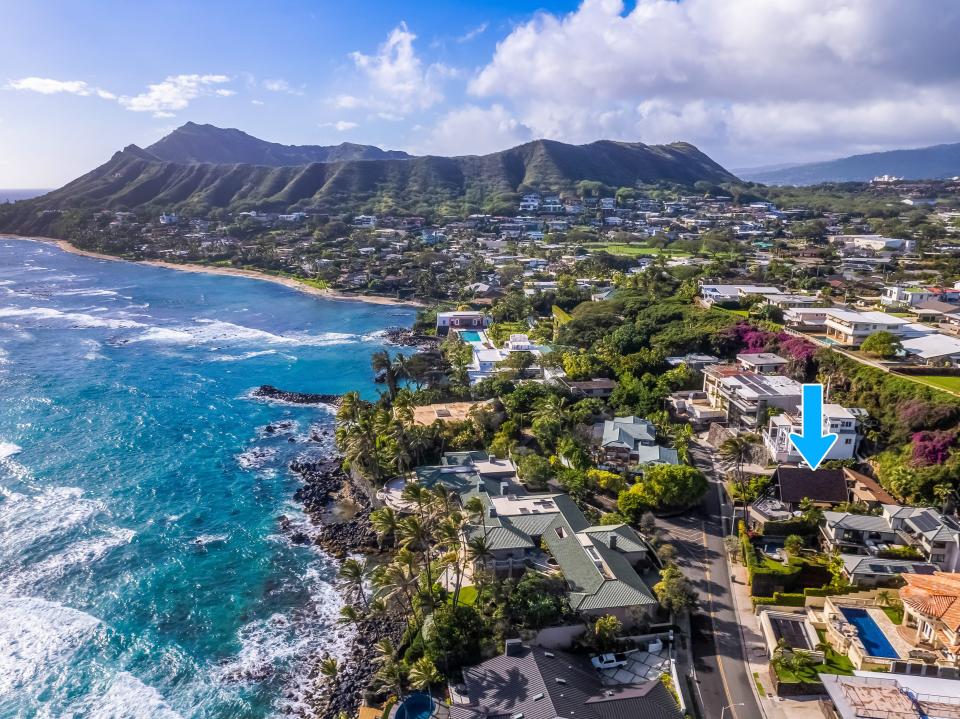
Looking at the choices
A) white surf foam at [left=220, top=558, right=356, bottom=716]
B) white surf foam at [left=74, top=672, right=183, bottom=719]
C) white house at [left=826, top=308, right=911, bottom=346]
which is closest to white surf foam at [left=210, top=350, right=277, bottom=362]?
white surf foam at [left=220, top=558, right=356, bottom=716]

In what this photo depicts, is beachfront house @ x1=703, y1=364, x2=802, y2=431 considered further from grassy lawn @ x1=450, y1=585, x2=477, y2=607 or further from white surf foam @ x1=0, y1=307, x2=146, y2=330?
white surf foam @ x1=0, y1=307, x2=146, y2=330

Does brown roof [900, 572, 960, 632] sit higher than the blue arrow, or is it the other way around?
the blue arrow

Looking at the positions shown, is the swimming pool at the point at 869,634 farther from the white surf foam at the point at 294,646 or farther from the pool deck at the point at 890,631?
the white surf foam at the point at 294,646

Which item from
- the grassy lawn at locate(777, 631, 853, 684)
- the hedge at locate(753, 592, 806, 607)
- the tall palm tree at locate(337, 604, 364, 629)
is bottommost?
the tall palm tree at locate(337, 604, 364, 629)

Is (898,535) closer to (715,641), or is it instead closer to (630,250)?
(715,641)

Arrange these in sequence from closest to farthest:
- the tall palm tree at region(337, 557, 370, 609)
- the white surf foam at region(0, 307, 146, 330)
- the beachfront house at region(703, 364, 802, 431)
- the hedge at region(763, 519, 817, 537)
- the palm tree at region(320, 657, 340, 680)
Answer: the palm tree at region(320, 657, 340, 680) → the tall palm tree at region(337, 557, 370, 609) → the hedge at region(763, 519, 817, 537) → the beachfront house at region(703, 364, 802, 431) → the white surf foam at region(0, 307, 146, 330)

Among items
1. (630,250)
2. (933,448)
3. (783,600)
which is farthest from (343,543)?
(630,250)
